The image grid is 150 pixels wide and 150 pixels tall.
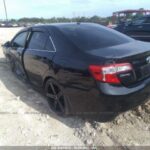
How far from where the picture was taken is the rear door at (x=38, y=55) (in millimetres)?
4316

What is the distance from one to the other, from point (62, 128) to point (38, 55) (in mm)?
1523

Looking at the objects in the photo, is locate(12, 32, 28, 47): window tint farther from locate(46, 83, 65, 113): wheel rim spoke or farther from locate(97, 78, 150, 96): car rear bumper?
locate(97, 78, 150, 96): car rear bumper

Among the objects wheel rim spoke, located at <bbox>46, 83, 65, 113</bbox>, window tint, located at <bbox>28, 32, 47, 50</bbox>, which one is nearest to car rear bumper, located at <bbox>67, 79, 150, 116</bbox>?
wheel rim spoke, located at <bbox>46, 83, 65, 113</bbox>

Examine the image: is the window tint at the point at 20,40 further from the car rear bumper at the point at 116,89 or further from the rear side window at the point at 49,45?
the car rear bumper at the point at 116,89

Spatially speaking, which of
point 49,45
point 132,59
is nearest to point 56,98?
point 49,45

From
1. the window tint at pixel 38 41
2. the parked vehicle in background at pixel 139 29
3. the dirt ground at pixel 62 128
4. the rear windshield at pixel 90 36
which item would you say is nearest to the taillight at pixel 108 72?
the rear windshield at pixel 90 36

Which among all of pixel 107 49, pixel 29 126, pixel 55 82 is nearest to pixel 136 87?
pixel 107 49

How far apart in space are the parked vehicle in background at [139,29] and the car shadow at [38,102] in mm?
4517

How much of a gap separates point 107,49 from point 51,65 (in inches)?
39.4

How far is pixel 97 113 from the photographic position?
11.4ft

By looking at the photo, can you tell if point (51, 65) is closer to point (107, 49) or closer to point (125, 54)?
point (107, 49)

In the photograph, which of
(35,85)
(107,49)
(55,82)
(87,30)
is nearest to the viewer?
(107,49)

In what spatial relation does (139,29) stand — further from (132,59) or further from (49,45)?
(132,59)

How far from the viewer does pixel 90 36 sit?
13.7ft
